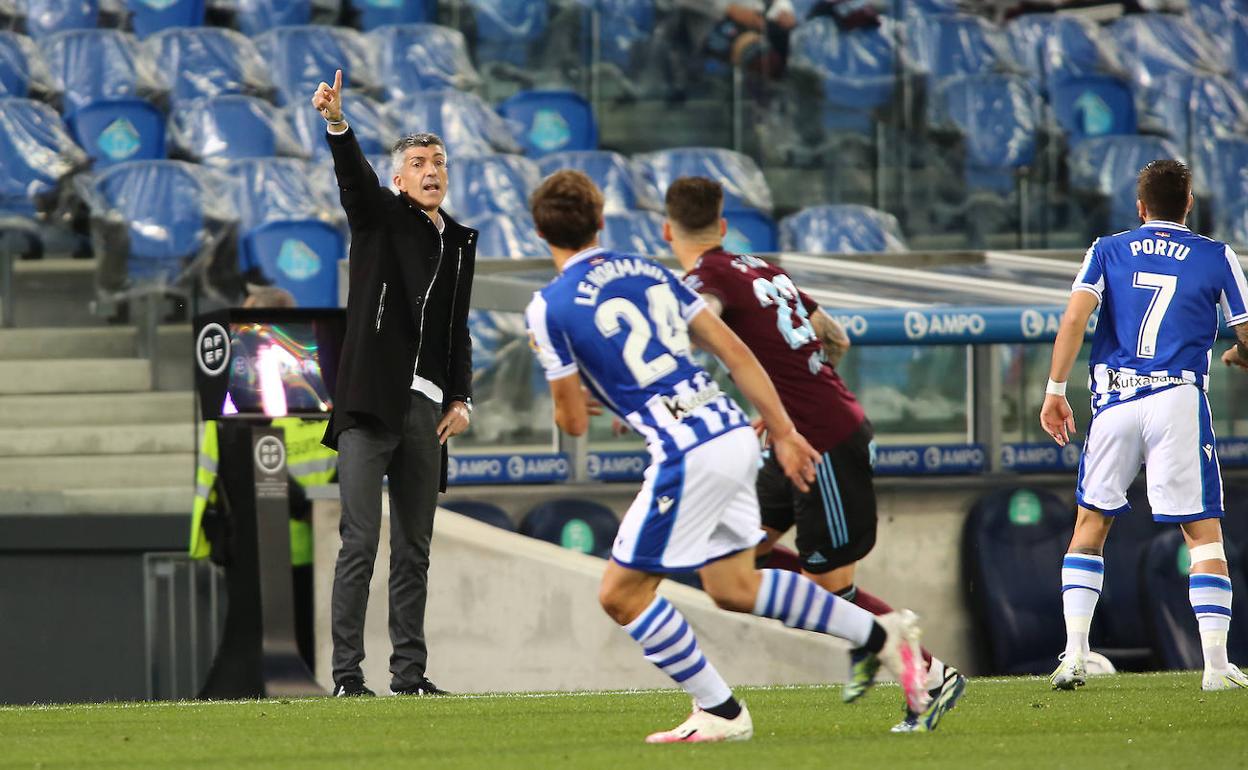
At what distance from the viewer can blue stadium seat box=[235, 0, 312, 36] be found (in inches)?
585

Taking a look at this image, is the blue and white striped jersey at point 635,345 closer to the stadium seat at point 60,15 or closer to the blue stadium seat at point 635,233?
the blue stadium seat at point 635,233

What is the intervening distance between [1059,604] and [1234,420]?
6.34 ft

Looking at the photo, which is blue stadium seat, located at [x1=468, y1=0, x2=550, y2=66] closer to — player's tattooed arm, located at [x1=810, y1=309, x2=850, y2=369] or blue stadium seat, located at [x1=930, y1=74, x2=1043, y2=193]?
blue stadium seat, located at [x1=930, y1=74, x2=1043, y2=193]

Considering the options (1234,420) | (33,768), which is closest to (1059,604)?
(1234,420)

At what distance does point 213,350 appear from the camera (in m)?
7.09

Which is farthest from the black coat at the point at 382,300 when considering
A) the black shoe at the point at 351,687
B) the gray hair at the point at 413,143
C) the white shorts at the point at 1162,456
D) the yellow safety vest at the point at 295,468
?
the white shorts at the point at 1162,456

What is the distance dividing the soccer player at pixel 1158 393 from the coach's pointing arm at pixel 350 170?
91.6 inches

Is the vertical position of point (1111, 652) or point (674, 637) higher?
point (674, 637)

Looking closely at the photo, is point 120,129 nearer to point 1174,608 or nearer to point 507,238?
point 507,238

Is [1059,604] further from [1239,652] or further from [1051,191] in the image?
[1051,191]

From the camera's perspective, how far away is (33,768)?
4.12 m

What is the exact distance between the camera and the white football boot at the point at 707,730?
4.35 meters

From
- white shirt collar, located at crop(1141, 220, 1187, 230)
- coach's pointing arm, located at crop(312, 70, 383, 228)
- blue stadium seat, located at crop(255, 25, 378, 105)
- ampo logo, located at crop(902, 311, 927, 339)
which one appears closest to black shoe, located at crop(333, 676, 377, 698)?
coach's pointing arm, located at crop(312, 70, 383, 228)

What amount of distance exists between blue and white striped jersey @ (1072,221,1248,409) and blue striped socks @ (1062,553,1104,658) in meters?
0.54
